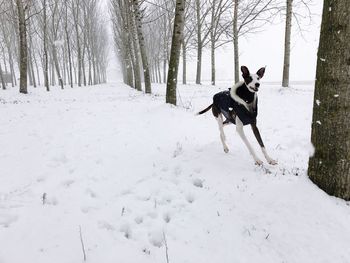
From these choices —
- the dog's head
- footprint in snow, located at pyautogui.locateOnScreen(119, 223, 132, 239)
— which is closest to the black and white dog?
the dog's head

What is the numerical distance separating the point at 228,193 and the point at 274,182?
62 centimetres

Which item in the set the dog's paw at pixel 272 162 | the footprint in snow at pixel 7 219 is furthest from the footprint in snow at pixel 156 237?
the dog's paw at pixel 272 162

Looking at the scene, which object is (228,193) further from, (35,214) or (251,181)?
(35,214)

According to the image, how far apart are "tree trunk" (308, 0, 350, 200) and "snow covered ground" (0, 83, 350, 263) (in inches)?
8.7

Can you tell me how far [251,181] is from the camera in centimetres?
416

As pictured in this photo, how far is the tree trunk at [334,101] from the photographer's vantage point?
317 centimetres

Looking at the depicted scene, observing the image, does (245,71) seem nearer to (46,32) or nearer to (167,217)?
(167,217)

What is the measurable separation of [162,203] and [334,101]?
237 centimetres

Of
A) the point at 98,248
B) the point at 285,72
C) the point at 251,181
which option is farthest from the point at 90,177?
the point at 285,72

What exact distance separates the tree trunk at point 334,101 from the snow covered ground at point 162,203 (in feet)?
0.73

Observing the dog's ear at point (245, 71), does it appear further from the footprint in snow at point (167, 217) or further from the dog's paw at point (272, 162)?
the footprint in snow at point (167, 217)

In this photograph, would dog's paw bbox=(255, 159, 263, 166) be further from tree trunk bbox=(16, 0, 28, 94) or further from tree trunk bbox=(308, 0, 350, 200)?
tree trunk bbox=(16, 0, 28, 94)

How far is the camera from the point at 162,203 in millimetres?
3898

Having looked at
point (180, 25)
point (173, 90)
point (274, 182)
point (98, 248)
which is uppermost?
point (180, 25)
